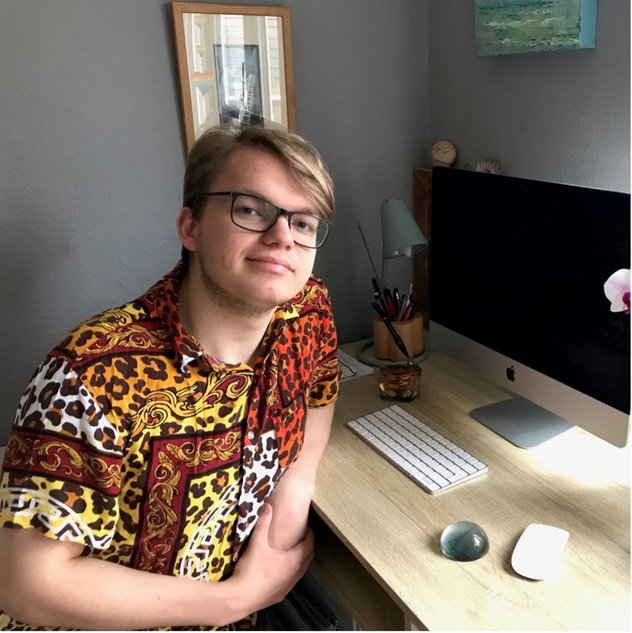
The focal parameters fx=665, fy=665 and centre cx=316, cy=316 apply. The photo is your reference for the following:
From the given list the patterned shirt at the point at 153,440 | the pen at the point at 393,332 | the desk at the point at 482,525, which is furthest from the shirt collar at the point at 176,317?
the pen at the point at 393,332

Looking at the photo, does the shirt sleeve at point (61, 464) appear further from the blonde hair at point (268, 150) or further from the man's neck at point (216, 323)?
the blonde hair at point (268, 150)

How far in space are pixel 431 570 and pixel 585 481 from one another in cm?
37

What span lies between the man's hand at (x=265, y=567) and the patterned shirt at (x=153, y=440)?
0.08ft

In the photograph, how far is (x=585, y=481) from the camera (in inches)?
46.1

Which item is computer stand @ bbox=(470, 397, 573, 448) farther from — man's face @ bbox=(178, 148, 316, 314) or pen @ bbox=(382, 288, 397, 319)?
man's face @ bbox=(178, 148, 316, 314)

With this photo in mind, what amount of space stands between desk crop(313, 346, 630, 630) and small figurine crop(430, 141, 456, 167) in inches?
25.7

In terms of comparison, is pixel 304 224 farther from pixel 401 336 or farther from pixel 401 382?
pixel 401 336

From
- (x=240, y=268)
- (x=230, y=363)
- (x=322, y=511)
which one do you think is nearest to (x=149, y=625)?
(x=322, y=511)

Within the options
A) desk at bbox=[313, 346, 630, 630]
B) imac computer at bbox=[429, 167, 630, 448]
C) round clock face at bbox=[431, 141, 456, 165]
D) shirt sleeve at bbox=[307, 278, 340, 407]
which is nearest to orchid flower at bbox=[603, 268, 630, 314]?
imac computer at bbox=[429, 167, 630, 448]

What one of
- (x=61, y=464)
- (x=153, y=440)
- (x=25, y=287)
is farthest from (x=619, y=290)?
(x=25, y=287)

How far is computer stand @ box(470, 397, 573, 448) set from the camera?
130 cm

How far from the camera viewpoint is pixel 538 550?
0.99 meters

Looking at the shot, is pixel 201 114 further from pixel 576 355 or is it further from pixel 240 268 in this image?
pixel 576 355

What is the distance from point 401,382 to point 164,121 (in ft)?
2.66
